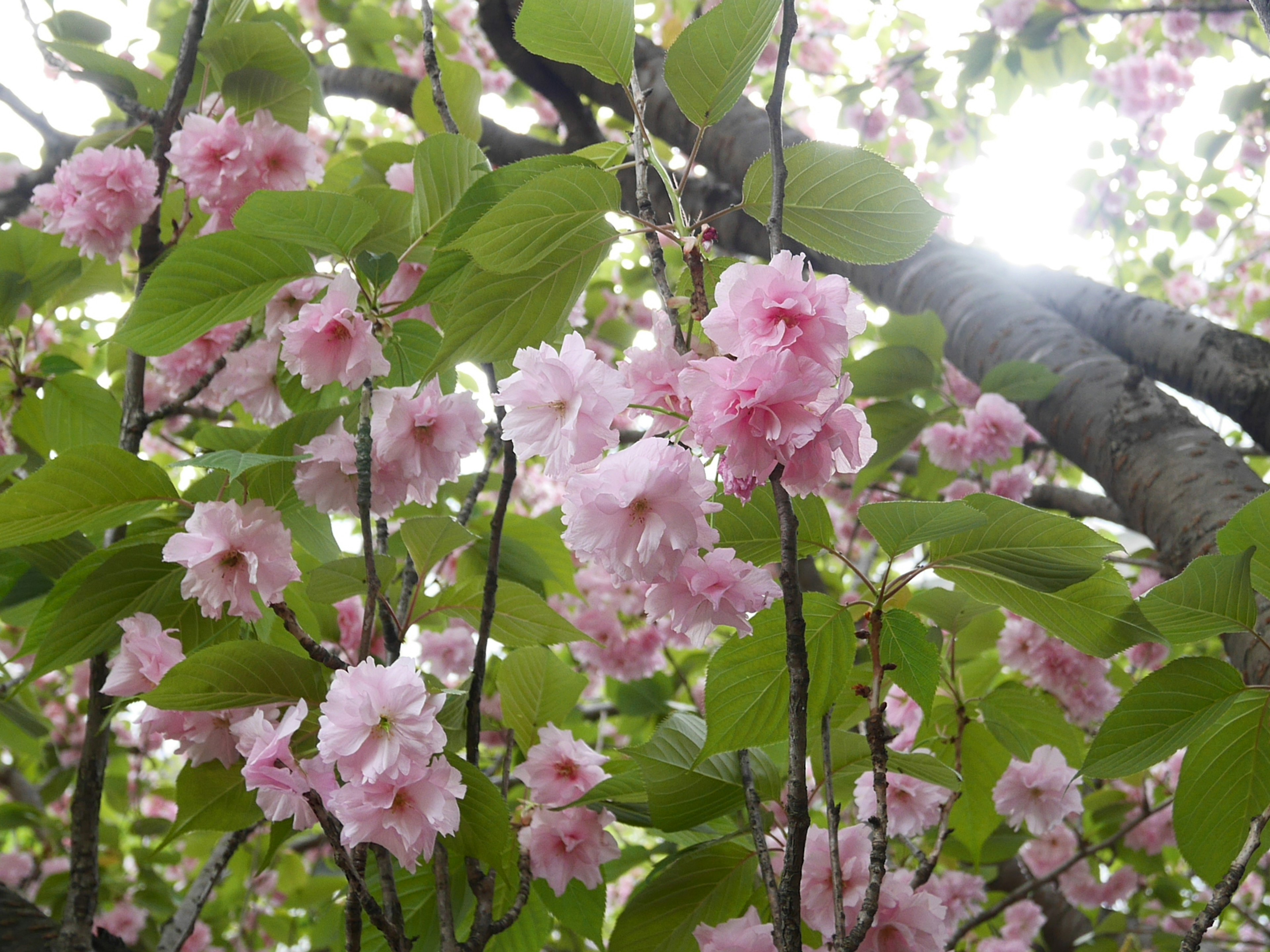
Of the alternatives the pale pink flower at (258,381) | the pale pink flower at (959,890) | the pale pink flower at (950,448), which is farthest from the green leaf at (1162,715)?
the pale pink flower at (950,448)

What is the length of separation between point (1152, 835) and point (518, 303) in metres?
2.66

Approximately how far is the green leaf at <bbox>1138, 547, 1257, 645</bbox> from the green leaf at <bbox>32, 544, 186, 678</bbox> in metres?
1.11

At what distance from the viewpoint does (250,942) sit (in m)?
3.31

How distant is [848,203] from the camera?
777mm

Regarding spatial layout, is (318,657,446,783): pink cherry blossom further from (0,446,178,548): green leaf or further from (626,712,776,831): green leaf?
(0,446,178,548): green leaf

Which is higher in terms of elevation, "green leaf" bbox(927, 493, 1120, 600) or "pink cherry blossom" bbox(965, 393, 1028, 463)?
"green leaf" bbox(927, 493, 1120, 600)

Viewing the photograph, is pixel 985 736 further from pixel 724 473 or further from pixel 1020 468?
pixel 1020 468

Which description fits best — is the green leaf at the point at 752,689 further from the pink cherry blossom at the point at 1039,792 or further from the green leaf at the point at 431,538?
the pink cherry blossom at the point at 1039,792

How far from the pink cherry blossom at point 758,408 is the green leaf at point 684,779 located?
46cm

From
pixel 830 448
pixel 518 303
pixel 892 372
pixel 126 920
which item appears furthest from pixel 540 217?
pixel 126 920

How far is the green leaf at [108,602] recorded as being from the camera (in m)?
0.98

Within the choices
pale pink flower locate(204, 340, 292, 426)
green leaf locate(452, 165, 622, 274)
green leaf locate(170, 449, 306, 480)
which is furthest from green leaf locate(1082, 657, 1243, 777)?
pale pink flower locate(204, 340, 292, 426)

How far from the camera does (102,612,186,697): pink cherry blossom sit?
3.13ft

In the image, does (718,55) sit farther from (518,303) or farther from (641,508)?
(641,508)
